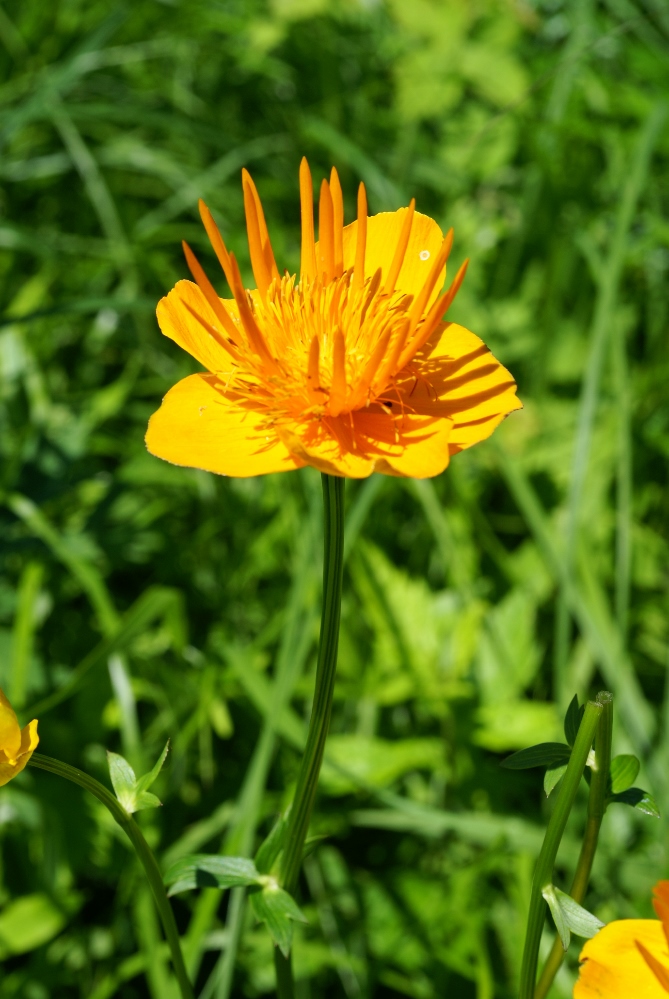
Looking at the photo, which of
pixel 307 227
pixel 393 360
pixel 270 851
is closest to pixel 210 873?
pixel 270 851

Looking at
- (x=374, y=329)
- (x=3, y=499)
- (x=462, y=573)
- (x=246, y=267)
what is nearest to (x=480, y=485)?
(x=462, y=573)

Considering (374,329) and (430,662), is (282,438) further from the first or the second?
(430,662)

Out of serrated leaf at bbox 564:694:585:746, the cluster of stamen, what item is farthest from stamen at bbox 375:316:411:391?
serrated leaf at bbox 564:694:585:746

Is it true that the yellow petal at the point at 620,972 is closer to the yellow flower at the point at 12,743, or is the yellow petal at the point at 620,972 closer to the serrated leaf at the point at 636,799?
the serrated leaf at the point at 636,799

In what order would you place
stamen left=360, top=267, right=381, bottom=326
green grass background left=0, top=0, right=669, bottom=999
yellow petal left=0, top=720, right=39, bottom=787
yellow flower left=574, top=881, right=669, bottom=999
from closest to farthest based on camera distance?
yellow petal left=0, top=720, right=39, bottom=787, yellow flower left=574, top=881, right=669, bottom=999, stamen left=360, top=267, right=381, bottom=326, green grass background left=0, top=0, right=669, bottom=999

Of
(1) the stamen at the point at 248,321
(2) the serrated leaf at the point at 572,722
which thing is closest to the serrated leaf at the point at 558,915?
(2) the serrated leaf at the point at 572,722

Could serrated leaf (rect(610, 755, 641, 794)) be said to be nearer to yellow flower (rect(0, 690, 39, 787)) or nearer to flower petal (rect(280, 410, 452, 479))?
flower petal (rect(280, 410, 452, 479))

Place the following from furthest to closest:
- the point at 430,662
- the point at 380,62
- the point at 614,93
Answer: the point at 380,62, the point at 614,93, the point at 430,662
